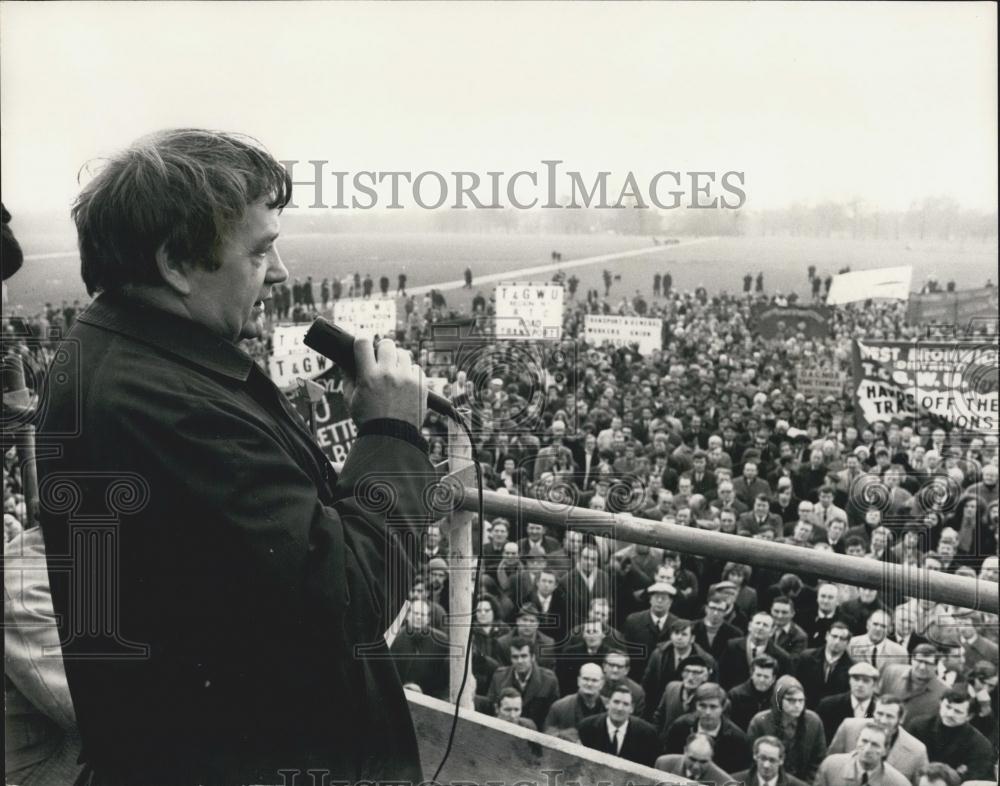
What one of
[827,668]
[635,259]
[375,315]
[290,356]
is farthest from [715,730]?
[635,259]

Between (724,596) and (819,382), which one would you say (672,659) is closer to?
(724,596)

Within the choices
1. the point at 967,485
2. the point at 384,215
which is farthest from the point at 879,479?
the point at 384,215

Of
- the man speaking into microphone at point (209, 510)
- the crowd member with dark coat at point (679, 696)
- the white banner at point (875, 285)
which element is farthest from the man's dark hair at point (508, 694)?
the white banner at point (875, 285)

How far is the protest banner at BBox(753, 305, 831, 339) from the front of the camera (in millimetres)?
13312

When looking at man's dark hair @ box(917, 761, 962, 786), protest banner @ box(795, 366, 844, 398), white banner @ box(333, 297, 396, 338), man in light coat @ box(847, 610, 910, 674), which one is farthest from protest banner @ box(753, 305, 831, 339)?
man's dark hair @ box(917, 761, 962, 786)

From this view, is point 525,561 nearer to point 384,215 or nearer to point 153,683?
point 153,683

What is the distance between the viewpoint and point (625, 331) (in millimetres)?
12938

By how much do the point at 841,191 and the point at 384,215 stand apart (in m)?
9.09

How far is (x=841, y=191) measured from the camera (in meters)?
19.6

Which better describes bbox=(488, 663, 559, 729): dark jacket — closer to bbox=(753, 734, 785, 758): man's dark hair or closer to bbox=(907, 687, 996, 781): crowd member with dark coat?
bbox=(753, 734, 785, 758): man's dark hair

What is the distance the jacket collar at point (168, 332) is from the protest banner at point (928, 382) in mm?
8015

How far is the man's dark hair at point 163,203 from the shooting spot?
1212mm

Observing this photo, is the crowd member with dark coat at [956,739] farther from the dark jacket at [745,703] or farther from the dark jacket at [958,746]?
the dark jacket at [745,703]

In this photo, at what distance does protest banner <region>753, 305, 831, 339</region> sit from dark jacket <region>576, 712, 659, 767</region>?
9.62 metres
